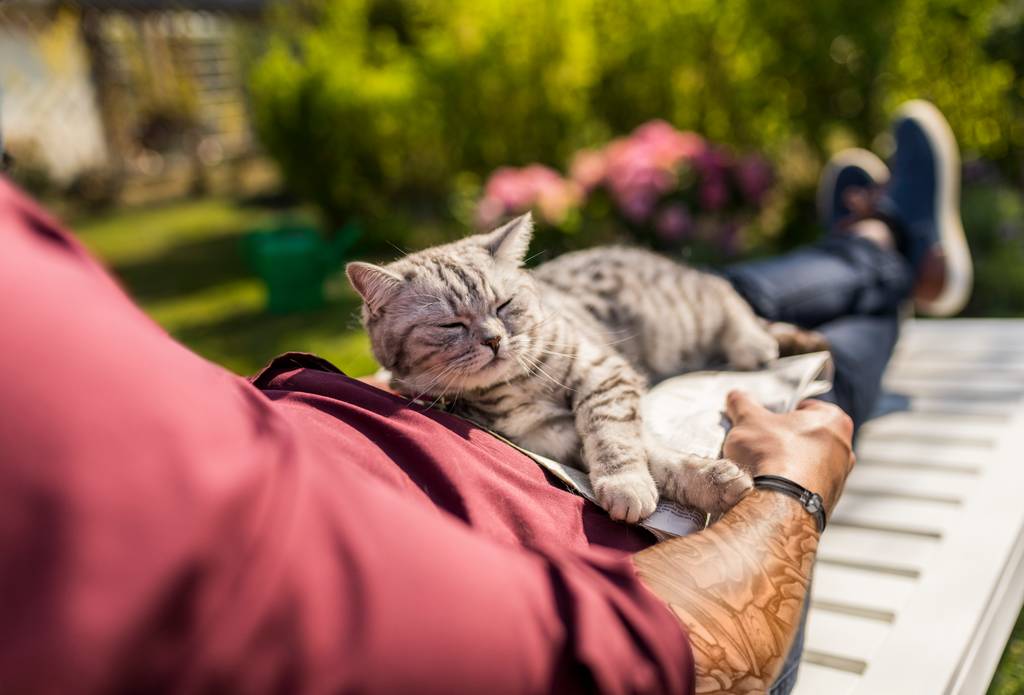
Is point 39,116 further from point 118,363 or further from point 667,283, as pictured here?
point 118,363

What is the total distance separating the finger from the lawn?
1.02 meters

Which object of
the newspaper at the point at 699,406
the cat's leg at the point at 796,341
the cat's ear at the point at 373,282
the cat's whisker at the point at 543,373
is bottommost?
the cat's leg at the point at 796,341

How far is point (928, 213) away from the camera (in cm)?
358

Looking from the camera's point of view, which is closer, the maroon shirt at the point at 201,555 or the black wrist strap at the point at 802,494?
the maroon shirt at the point at 201,555

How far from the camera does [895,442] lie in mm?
2855

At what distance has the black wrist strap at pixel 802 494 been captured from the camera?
1.56 m

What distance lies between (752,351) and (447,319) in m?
1.05

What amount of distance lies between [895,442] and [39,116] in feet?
38.4

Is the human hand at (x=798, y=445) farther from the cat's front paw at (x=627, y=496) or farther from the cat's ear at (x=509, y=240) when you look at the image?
the cat's ear at (x=509, y=240)

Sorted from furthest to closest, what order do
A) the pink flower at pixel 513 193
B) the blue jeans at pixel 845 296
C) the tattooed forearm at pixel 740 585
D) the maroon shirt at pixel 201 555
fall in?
the pink flower at pixel 513 193, the blue jeans at pixel 845 296, the tattooed forearm at pixel 740 585, the maroon shirt at pixel 201 555

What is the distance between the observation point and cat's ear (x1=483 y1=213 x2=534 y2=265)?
211 centimetres

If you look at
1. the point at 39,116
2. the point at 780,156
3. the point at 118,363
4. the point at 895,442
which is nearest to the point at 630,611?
the point at 118,363

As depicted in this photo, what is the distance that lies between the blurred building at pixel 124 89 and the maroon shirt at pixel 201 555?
37.5ft

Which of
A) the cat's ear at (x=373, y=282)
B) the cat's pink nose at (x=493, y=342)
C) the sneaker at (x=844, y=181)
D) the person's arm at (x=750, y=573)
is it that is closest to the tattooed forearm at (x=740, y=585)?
the person's arm at (x=750, y=573)
